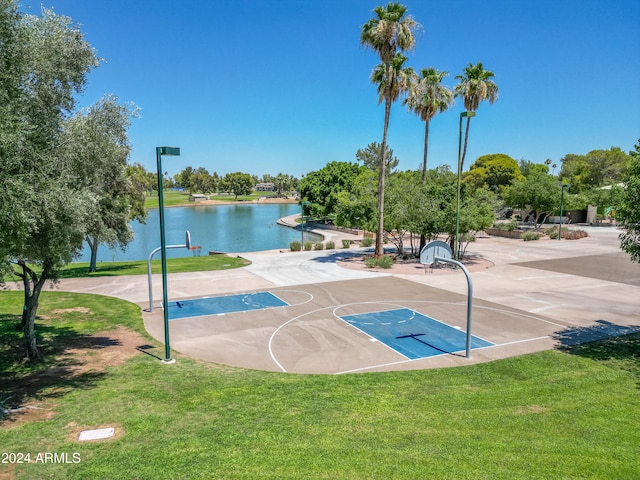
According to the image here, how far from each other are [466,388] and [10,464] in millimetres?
9443

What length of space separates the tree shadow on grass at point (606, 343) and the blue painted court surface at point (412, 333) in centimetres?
273

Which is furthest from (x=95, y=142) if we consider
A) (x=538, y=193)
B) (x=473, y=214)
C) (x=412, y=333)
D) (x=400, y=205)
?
(x=538, y=193)

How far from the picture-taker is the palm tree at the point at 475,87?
32.4 metres

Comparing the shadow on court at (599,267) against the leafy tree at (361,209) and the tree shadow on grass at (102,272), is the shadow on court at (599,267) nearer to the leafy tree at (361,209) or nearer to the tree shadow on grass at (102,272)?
the leafy tree at (361,209)

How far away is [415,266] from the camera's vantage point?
30.7 metres

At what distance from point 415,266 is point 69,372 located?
23.6m

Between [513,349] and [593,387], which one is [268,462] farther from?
Answer: [513,349]

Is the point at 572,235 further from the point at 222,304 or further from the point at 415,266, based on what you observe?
the point at 222,304

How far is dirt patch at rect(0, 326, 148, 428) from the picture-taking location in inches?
348

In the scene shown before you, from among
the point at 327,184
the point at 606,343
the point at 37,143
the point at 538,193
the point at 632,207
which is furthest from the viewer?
the point at 327,184

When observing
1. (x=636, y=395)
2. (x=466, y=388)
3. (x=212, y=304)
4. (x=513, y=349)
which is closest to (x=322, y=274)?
(x=212, y=304)

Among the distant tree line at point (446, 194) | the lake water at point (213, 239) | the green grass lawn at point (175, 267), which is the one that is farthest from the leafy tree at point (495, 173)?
the green grass lawn at point (175, 267)

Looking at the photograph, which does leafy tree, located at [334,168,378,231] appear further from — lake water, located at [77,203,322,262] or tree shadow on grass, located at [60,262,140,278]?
tree shadow on grass, located at [60,262,140,278]

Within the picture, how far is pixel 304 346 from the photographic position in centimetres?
1461
